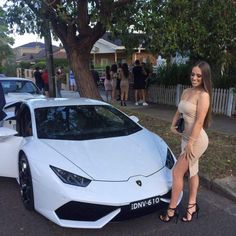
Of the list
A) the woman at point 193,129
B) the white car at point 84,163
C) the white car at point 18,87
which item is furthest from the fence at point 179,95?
the woman at point 193,129

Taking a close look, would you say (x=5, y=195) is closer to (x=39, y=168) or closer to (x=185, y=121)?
(x=39, y=168)

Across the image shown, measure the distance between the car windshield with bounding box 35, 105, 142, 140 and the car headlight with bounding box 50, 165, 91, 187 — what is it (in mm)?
798

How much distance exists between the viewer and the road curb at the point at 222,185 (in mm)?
5059

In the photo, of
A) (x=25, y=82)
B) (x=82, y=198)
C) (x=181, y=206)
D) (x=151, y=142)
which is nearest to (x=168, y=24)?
(x=25, y=82)

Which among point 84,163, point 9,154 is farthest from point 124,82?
point 84,163

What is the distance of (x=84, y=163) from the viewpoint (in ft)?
13.9

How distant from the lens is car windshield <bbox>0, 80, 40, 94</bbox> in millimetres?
10609

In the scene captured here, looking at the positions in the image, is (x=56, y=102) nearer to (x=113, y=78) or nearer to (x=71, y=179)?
(x=71, y=179)

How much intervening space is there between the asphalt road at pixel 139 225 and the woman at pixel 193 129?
15 centimetres

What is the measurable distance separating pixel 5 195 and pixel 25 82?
6031mm

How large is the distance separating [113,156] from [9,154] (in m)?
1.65

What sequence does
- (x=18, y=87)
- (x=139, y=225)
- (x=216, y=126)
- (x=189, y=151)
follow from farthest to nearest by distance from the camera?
(x=18, y=87), (x=216, y=126), (x=139, y=225), (x=189, y=151)

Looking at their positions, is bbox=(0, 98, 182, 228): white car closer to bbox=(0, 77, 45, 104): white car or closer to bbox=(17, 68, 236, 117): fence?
bbox=(0, 77, 45, 104): white car

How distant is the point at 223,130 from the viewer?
9156mm
